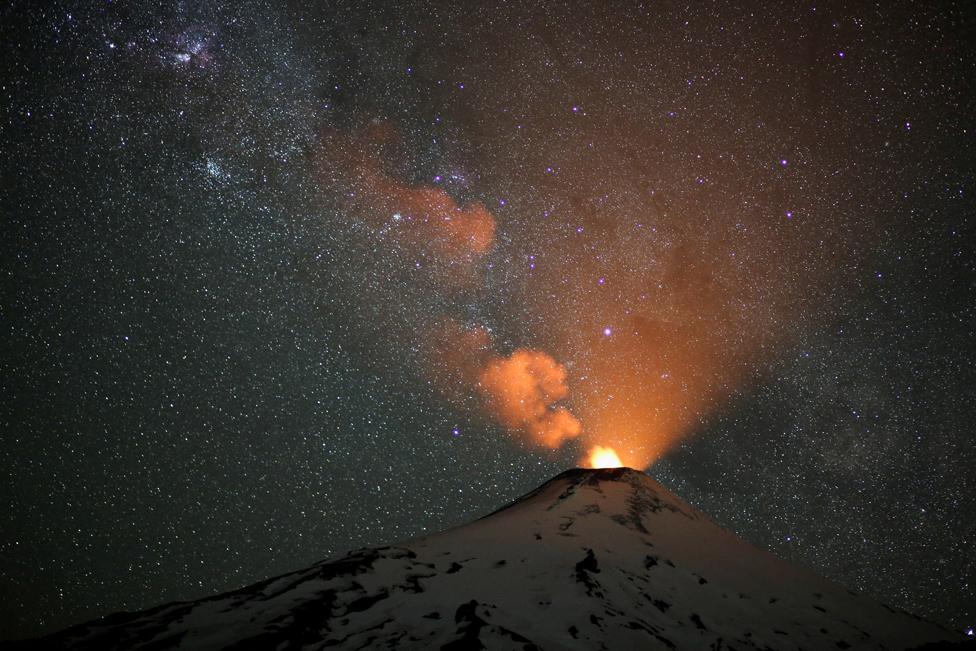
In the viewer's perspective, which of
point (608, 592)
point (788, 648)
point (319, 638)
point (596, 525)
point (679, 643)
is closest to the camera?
point (319, 638)

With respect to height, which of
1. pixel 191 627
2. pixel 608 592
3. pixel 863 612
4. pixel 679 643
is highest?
pixel 191 627

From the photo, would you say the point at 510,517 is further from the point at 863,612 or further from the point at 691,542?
the point at 863,612

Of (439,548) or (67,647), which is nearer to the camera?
(67,647)

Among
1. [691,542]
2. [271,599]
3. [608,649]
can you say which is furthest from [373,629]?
A: [691,542]

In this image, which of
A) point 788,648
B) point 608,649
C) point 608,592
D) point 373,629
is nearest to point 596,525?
point 608,592

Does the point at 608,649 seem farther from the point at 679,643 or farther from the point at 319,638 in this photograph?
the point at 319,638

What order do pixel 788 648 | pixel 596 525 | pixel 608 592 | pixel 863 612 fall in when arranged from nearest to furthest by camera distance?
pixel 788 648 → pixel 608 592 → pixel 863 612 → pixel 596 525

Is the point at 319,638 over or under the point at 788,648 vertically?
over
